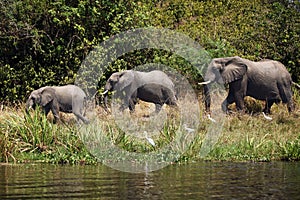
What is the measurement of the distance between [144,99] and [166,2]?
330 inches

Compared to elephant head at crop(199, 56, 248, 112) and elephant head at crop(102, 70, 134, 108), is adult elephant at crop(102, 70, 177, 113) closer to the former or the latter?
elephant head at crop(102, 70, 134, 108)

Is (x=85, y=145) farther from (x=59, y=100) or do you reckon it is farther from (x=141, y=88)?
(x=141, y=88)

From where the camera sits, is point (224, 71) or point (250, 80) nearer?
point (224, 71)

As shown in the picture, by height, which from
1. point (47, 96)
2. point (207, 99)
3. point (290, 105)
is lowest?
point (290, 105)

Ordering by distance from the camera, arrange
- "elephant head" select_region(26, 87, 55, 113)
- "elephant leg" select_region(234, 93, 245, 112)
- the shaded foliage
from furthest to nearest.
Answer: the shaded foliage < "elephant leg" select_region(234, 93, 245, 112) < "elephant head" select_region(26, 87, 55, 113)

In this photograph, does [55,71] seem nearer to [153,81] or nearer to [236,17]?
[153,81]

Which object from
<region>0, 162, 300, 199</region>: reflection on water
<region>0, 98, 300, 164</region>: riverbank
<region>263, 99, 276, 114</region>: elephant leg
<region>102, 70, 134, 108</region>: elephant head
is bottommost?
<region>0, 162, 300, 199</region>: reflection on water

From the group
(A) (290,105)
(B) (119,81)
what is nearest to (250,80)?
(A) (290,105)

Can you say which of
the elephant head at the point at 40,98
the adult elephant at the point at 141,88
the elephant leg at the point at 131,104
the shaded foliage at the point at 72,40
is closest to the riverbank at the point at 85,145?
the elephant head at the point at 40,98

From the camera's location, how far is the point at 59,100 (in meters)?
21.1

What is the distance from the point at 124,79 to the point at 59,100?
6.78 feet

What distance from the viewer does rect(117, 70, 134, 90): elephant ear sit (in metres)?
21.9

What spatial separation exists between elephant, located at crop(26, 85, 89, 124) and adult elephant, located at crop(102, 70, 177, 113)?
2.85 feet

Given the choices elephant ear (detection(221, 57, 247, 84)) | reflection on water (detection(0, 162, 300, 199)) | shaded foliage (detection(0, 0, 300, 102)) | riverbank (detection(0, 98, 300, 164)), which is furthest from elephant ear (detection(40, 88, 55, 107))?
reflection on water (detection(0, 162, 300, 199))
